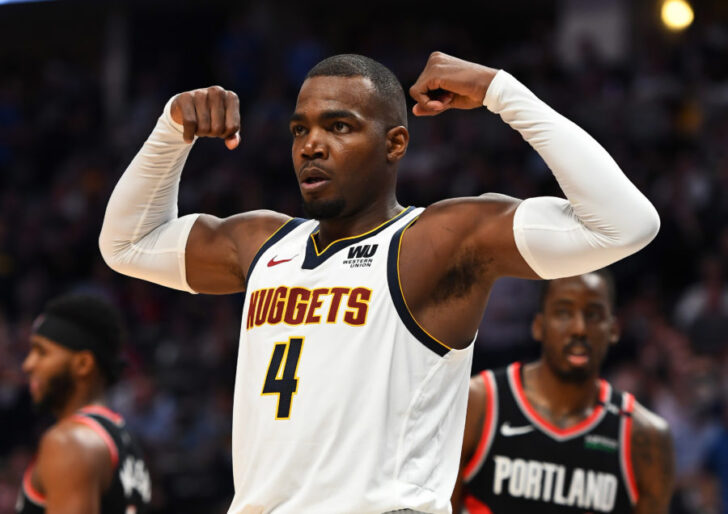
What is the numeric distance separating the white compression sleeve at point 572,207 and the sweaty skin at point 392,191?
0.06 meters

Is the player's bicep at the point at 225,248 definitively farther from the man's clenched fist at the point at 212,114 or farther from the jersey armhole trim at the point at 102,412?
the jersey armhole trim at the point at 102,412

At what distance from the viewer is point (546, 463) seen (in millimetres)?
4742

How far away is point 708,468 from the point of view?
7203 mm

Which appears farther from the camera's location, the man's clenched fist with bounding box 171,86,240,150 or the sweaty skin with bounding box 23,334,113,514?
the sweaty skin with bounding box 23,334,113,514

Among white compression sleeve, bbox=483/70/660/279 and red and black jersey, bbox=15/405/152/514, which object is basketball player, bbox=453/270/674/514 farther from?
white compression sleeve, bbox=483/70/660/279

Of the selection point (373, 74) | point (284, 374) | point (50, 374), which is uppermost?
point (373, 74)

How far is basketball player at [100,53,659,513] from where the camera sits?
302 cm

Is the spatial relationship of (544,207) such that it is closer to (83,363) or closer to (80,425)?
(80,425)

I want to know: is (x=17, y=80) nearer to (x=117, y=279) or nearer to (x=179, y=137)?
(x=117, y=279)

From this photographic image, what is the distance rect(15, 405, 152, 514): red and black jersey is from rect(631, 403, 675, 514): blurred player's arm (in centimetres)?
214

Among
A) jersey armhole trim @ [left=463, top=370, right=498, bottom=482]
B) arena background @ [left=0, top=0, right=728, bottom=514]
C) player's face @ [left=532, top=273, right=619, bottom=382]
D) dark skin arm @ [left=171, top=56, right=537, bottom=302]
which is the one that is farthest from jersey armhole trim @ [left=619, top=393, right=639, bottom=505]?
arena background @ [left=0, top=0, right=728, bottom=514]

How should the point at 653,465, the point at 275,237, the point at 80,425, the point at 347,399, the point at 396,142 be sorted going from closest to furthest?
1. the point at 347,399
2. the point at 396,142
3. the point at 275,237
4. the point at 80,425
5. the point at 653,465

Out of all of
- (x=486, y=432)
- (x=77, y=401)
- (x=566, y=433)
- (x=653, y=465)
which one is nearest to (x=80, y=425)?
(x=77, y=401)

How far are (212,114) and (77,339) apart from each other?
1.91m
